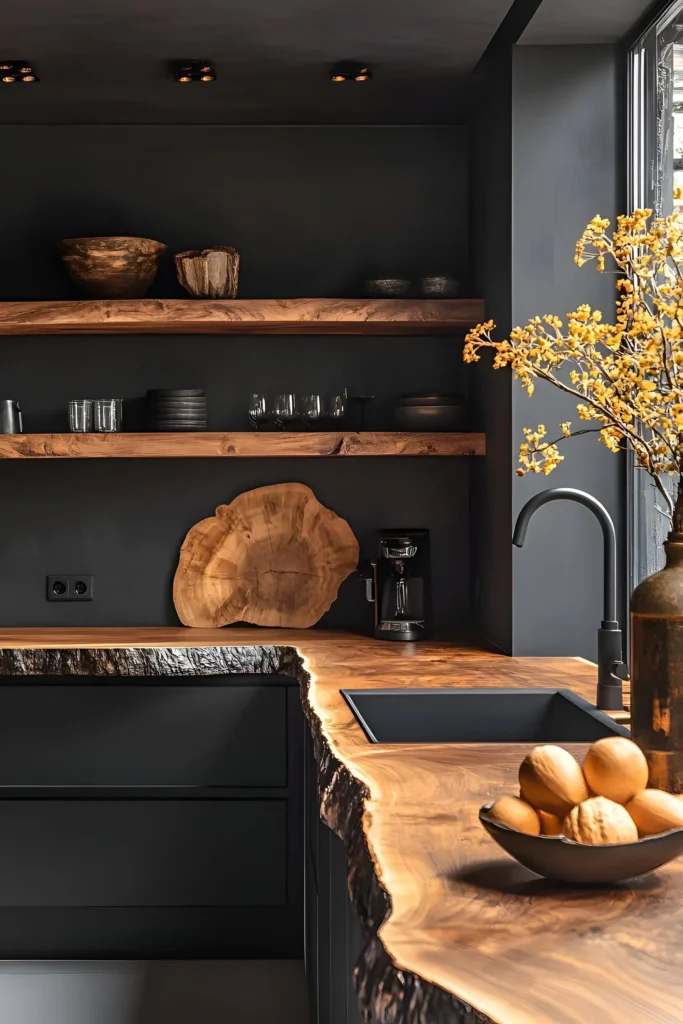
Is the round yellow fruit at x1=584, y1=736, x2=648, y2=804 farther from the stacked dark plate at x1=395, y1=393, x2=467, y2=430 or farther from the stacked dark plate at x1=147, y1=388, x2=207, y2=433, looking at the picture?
the stacked dark plate at x1=147, y1=388, x2=207, y2=433

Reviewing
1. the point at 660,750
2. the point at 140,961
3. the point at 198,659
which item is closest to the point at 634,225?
the point at 660,750

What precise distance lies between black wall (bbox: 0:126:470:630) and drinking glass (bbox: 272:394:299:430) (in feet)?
0.94

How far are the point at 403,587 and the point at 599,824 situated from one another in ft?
7.32

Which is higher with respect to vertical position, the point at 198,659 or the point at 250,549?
the point at 250,549

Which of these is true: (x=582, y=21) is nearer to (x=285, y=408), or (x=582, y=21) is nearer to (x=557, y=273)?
(x=557, y=273)

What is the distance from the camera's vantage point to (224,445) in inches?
128

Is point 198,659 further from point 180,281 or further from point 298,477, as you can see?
point 180,281

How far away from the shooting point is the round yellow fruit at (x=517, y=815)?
108cm

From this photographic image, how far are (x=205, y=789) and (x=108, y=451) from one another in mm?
1055

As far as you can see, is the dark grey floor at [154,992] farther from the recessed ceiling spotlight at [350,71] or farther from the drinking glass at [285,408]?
the recessed ceiling spotlight at [350,71]

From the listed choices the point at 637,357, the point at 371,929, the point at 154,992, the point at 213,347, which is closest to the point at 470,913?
the point at 371,929

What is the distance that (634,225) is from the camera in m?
1.42

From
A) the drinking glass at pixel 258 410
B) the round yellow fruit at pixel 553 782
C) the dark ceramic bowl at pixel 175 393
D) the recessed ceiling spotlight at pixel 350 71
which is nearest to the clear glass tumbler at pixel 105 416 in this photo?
the dark ceramic bowl at pixel 175 393

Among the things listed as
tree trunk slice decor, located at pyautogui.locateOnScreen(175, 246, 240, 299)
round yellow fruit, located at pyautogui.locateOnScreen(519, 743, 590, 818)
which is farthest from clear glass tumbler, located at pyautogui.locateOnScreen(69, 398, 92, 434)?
round yellow fruit, located at pyautogui.locateOnScreen(519, 743, 590, 818)
